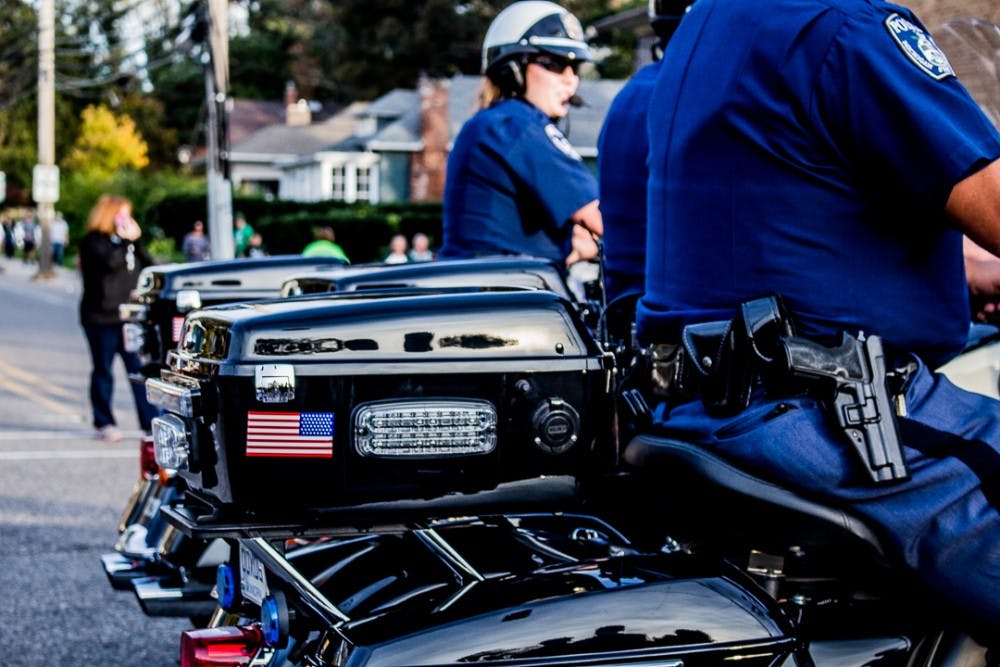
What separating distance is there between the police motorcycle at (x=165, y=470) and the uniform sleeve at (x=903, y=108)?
2.74 m

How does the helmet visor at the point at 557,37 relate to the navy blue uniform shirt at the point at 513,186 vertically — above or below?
above

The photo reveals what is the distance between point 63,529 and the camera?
7703 millimetres

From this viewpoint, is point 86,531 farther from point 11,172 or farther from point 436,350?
point 11,172

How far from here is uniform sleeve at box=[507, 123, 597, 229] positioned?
4.30 meters

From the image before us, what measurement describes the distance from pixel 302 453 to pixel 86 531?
221 inches

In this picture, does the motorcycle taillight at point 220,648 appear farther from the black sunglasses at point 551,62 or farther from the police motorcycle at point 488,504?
the black sunglasses at point 551,62

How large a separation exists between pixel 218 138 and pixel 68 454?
6.82 m

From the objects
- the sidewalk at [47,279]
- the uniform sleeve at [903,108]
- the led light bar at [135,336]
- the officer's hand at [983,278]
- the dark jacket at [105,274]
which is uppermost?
the uniform sleeve at [903,108]

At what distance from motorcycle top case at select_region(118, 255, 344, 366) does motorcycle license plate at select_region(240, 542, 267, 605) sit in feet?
7.44

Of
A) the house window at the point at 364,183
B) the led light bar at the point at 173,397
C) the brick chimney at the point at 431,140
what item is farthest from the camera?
the house window at the point at 364,183

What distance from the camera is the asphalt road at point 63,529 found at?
18.6 feet

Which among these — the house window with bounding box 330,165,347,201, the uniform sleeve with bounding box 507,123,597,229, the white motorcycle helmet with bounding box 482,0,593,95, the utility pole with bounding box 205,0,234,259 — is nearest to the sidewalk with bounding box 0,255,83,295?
the house window with bounding box 330,165,347,201

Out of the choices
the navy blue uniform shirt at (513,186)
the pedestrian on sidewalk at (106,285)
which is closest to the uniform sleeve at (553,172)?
the navy blue uniform shirt at (513,186)

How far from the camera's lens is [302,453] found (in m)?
2.41
